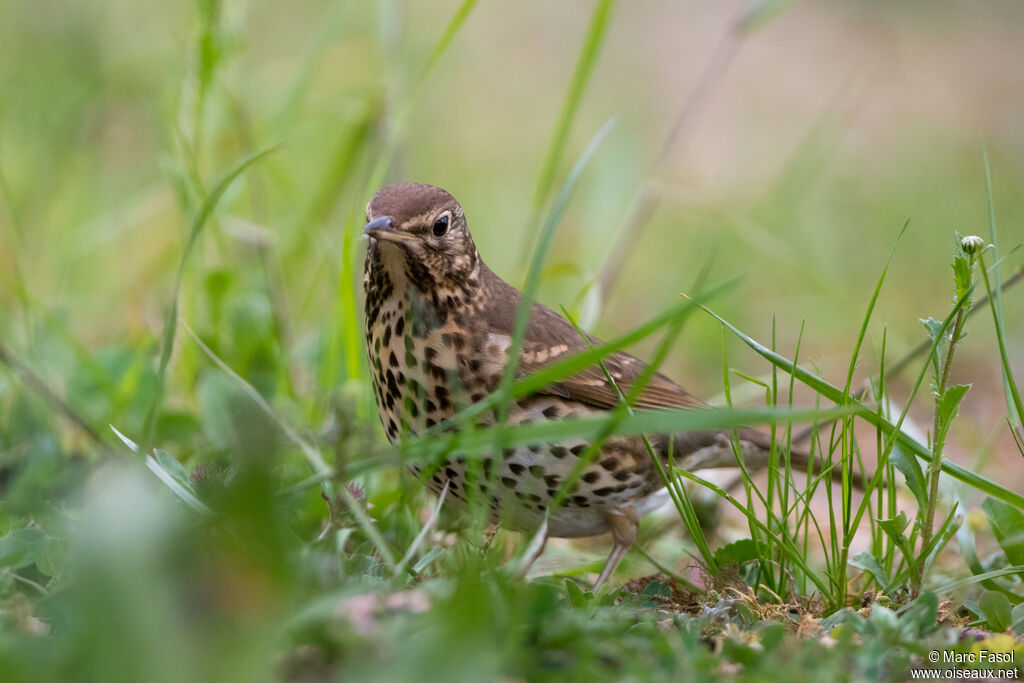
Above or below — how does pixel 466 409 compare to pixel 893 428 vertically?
above

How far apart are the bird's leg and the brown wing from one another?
0.34 meters

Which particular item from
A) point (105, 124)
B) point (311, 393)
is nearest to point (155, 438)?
point (311, 393)

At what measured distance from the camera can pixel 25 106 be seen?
696cm

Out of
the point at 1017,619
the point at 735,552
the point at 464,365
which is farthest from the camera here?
the point at 464,365

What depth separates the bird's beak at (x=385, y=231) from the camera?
3227 mm

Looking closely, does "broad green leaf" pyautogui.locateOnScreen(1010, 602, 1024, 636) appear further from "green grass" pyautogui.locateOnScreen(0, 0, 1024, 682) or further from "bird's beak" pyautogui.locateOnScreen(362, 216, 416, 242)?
"bird's beak" pyautogui.locateOnScreen(362, 216, 416, 242)

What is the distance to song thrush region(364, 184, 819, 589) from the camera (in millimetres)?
3316

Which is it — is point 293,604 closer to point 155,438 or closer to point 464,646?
point 464,646

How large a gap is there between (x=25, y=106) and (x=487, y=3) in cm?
509

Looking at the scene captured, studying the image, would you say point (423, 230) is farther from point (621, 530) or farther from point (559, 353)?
point (621, 530)

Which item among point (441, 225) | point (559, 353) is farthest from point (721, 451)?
point (441, 225)

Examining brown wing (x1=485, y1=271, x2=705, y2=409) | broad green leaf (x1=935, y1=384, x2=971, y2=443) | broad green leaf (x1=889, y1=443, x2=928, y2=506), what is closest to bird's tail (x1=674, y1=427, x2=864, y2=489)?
brown wing (x1=485, y1=271, x2=705, y2=409)

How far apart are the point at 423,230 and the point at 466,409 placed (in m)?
0.57

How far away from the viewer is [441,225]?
346cm
